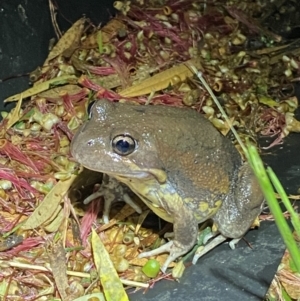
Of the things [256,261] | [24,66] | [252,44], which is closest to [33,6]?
[24,66]

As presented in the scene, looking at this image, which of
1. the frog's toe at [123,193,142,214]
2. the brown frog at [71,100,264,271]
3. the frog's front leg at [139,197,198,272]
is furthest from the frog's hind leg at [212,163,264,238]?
the frog's toe at [123,193,142,214]

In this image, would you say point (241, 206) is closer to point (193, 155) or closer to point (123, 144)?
point (193, 155)

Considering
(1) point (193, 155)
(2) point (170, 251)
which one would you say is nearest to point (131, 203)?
(2) point (170, 251)

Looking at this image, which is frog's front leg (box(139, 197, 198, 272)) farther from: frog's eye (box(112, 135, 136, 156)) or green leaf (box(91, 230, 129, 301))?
frog's eye (box(112, 135, 136, 156))

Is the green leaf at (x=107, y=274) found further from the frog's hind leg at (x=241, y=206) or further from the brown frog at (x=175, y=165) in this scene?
the frog's hind leg at (x=241, y=206)

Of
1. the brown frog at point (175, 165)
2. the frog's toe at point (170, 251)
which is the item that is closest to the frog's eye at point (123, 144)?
the brown frog at point (175, 165)

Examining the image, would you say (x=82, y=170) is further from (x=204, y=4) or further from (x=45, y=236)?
(x=204, y=4)
